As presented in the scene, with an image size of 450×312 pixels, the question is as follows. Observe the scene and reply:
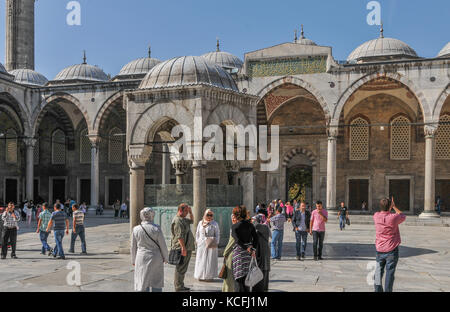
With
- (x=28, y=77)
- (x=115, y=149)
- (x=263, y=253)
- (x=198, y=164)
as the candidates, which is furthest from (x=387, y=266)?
(x=28, y=77)

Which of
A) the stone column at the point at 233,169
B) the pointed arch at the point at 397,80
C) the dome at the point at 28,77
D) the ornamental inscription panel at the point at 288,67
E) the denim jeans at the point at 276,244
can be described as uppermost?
the dome at the point at 28,77

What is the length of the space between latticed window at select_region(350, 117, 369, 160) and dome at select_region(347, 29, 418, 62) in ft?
10.7

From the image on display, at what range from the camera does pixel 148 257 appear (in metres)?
4.78

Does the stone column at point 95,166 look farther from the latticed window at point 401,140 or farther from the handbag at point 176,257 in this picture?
the handbag at point 176,257

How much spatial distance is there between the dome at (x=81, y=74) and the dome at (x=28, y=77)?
61.0 inches

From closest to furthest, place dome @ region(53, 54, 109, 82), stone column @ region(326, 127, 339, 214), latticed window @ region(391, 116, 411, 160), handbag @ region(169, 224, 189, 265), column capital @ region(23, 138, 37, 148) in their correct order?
handbag @ region(169, 224, 189, 265)
stone column @ region(326, 127, 339, 214)
latticed window @ region(391, 116, 411, 160)
column capital @ region(23, 138, 37, 148)
dome @ region(53, 54, 109, 82)

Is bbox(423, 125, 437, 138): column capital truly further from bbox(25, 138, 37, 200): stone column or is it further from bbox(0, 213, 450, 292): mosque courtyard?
bbox(25, 138, 37, 200): stone column

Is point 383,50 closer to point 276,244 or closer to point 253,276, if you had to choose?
point 276,244

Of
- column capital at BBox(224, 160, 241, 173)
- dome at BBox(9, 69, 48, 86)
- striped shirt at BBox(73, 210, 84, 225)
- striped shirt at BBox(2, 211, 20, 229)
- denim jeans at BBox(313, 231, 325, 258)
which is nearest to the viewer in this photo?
denim jeans at BBox(313, 231, 325, 258)

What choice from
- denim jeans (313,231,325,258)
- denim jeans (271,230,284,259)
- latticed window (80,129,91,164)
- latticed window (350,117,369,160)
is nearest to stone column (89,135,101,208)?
latticed window (80,129,91,164)

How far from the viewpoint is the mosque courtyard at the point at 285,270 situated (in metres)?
6.25

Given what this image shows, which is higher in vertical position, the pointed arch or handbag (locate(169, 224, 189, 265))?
the pointed arch

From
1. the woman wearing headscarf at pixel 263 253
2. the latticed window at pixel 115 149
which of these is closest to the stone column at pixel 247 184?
the woman wearing headscarf at pixel 263 253

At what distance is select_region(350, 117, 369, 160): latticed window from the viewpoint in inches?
891
